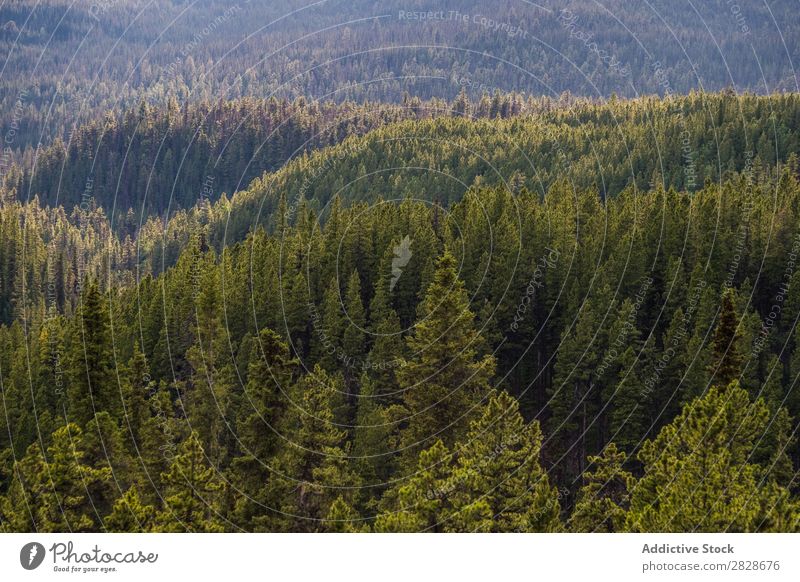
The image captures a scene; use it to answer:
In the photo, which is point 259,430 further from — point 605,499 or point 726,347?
point 726,347

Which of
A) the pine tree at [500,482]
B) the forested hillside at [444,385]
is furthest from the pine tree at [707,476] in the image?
the pine tree at [500,482]

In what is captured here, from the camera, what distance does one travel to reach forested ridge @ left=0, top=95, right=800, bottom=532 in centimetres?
5969

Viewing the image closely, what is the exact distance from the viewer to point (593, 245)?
104 metres

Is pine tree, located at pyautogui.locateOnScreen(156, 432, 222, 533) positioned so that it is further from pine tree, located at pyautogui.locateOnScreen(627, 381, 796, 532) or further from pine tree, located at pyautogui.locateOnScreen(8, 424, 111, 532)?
pine tree, located at pyautogui.locateOnScreen(627, 381, 796, 532)

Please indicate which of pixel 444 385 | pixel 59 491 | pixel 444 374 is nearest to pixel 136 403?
pixel 59 491

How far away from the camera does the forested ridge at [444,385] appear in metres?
59.7
